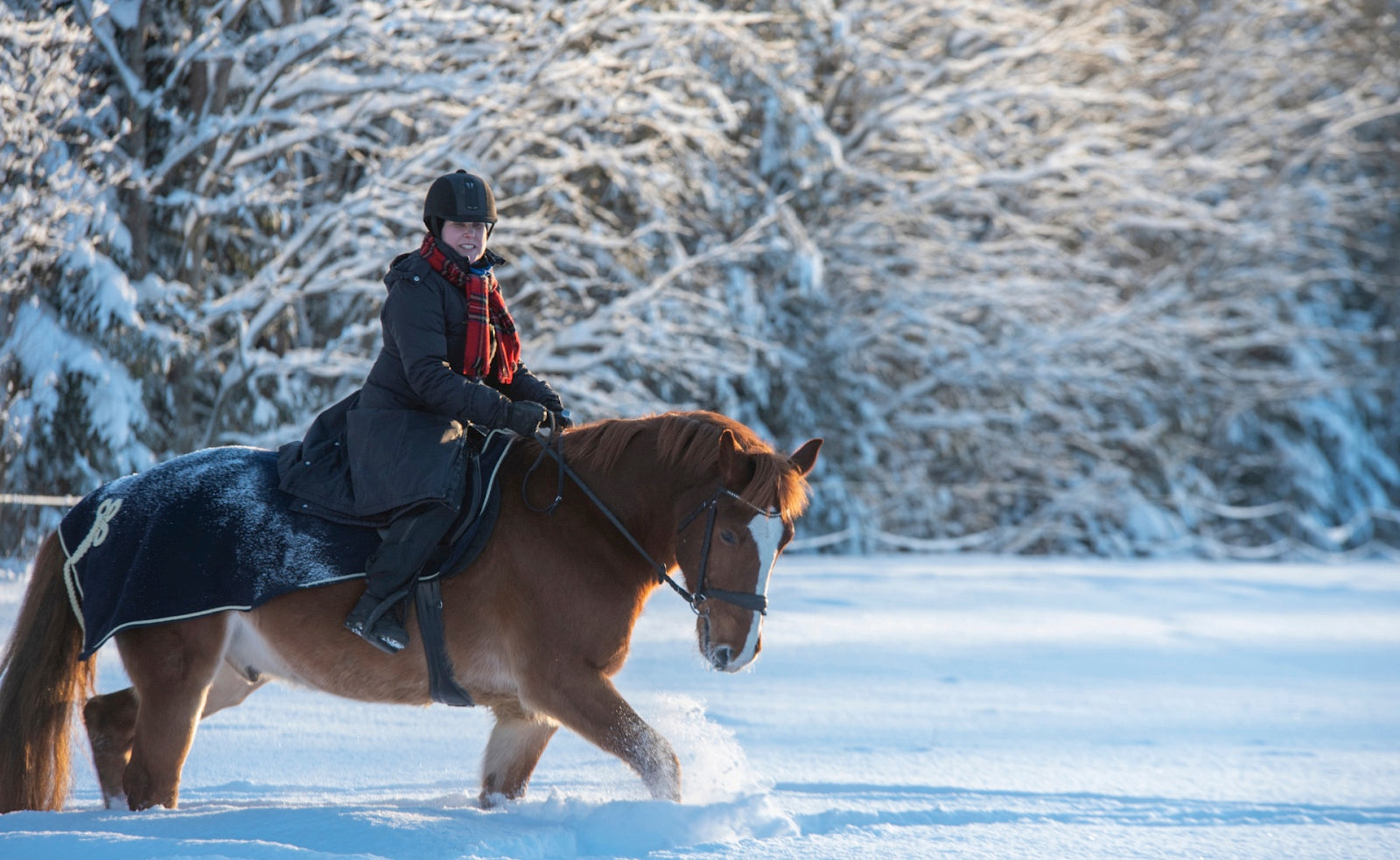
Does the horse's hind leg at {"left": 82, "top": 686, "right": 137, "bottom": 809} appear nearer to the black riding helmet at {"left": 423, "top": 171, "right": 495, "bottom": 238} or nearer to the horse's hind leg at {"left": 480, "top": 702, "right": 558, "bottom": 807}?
the horse's hind leg at {"left": 480, "top": 702, "right": 558, "bottom": 807}

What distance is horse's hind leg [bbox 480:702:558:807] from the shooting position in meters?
3.79

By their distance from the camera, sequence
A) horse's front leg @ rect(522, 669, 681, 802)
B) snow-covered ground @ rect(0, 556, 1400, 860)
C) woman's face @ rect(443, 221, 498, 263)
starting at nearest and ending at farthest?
snow-covered ground @ rect(0, 556, 1400, 860), horse's front leg @ rect(522, 669, 681, 802), woman's face @ rect(443, 221, 498, 263)

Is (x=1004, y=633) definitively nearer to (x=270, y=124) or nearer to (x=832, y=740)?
(x=832, y=740)

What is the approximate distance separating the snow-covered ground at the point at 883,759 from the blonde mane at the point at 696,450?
2.74ft

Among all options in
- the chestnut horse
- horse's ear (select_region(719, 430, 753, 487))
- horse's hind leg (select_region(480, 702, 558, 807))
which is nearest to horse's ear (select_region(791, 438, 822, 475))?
the chestnut horse

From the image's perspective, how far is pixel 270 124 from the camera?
385 inches

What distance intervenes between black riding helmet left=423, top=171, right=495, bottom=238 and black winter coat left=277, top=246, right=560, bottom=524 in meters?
0.16

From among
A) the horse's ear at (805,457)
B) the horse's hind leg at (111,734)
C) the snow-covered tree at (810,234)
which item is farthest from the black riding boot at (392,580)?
the snow-covered tree at (810,234)

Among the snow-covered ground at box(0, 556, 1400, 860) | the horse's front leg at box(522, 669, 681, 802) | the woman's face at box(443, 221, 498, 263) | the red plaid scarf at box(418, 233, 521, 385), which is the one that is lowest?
the snow-covered ground at box(0, 556, 1400, 860)

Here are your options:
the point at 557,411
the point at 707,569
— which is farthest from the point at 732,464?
the point at 557,411

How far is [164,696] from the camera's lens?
11.5ft

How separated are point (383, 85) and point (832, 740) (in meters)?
6.64

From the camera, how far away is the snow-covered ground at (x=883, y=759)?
328 centimetres

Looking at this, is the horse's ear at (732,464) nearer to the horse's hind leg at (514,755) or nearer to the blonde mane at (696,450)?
the blonde mane at (696,450)
